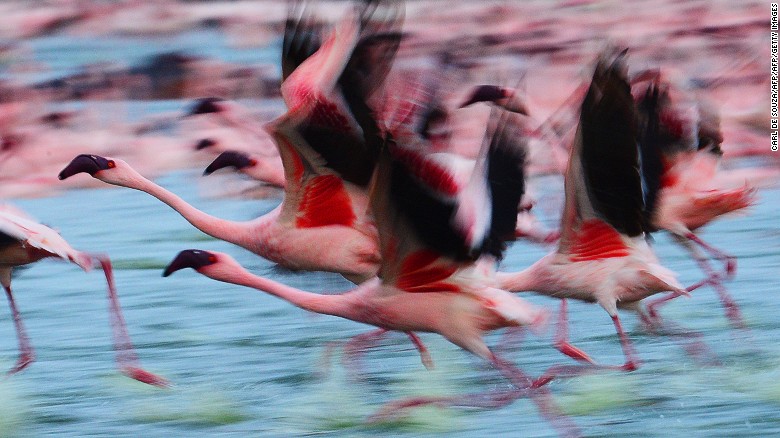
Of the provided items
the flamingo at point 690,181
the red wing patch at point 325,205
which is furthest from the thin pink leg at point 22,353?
the flamingo at point 690,181

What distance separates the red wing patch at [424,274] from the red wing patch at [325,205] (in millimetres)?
896

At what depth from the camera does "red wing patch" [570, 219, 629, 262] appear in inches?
246

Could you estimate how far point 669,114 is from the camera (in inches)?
282

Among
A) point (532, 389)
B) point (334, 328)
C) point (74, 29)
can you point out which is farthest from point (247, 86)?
point (532, 389)

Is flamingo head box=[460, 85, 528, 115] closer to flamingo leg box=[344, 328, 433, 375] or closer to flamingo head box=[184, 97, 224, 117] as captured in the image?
flamingo leg box=[344, 328, 433, 375]

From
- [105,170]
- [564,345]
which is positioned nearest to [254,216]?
[105,170]

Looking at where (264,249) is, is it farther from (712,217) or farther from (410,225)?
(712,217)

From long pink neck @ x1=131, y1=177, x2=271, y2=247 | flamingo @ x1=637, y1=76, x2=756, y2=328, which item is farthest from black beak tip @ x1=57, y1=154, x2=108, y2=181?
flamingo @ x1=637, y1=76, x2=756, y2=328

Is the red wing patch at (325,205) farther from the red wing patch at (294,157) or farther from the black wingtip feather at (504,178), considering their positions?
the black wingtip feather at (504,178)

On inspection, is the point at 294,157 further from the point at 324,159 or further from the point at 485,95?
the point at 485,95

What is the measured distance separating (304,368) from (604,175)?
6.74 ft

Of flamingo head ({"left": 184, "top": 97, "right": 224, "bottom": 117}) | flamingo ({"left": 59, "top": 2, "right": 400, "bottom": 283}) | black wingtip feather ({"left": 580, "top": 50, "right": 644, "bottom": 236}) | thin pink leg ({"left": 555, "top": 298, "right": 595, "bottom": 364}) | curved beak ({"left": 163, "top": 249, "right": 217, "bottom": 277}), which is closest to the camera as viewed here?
black wingtip feather ({"left": 580, "top": 50, "right": 644, "bottom": 236})

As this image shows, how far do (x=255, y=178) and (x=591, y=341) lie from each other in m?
1.81

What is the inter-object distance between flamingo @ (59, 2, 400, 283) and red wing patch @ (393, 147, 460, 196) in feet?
2.24
